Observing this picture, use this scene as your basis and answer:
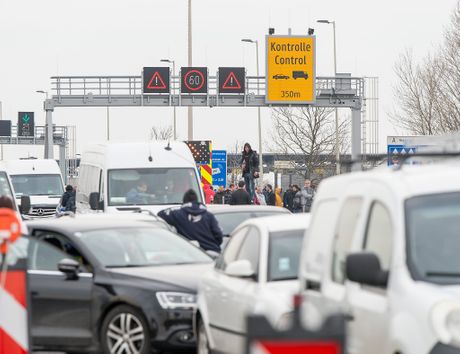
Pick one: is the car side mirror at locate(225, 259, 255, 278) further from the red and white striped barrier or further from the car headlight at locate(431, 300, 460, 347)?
the car headlight at locate(431, 300, 460, 347)

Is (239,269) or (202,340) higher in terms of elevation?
(239,269)

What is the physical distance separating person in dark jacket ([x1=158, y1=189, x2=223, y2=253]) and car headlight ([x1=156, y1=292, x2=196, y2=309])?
492cm

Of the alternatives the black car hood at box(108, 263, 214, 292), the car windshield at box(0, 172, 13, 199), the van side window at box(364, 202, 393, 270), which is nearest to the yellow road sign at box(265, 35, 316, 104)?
the car windshield at box(0, 172, 13, 199)

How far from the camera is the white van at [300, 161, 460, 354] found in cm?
729

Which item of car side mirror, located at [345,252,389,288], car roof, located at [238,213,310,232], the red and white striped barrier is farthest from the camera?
car roof, located at [238,213,310,232]

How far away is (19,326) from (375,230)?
272 centimetres

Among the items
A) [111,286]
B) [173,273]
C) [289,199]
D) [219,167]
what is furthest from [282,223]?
[219,167]

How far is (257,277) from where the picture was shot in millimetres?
10844

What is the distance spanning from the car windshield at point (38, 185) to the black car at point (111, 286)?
27.2m

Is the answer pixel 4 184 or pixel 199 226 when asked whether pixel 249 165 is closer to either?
pixel 4 184

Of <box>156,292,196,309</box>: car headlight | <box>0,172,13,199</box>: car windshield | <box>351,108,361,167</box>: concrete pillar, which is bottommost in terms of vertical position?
<box>156,292,196,309</box>: car headlight

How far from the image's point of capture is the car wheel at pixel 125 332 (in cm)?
1299

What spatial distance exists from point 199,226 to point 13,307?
8622 mm

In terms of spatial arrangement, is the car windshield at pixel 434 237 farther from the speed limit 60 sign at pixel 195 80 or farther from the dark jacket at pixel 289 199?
the speed limit 60 sign at pixel 195 80
